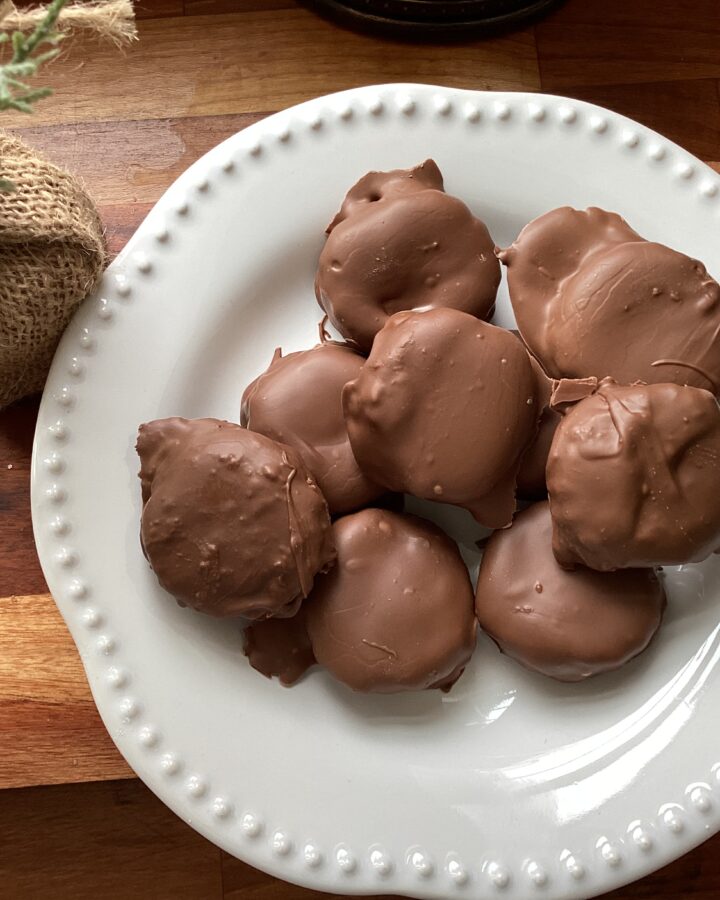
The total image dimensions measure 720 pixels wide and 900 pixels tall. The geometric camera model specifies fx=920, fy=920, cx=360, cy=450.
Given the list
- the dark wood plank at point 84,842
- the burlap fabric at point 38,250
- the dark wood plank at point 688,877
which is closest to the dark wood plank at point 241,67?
the burlap fabric at point 38,250

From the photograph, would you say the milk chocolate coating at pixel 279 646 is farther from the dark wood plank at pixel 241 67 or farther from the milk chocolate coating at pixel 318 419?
the dark wood plank at pixel 241 67

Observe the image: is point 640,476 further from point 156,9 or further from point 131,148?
point 156,9

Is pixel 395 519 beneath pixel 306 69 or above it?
beneath

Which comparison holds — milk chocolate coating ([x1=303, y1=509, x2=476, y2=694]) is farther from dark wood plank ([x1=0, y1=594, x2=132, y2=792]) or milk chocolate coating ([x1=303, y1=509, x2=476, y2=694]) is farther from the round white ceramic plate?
dark wood plank ([x1=0, y1=594, x2=132, y2=792])

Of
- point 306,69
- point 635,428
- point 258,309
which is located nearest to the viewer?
point 635,428

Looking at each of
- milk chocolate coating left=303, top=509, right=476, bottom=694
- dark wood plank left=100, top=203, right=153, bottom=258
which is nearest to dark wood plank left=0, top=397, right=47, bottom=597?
dark wood plank left=100, top=203, right=153, bottom=258

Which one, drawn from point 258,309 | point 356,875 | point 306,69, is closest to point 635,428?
point 258,309

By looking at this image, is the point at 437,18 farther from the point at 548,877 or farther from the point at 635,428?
the point at 548,877
